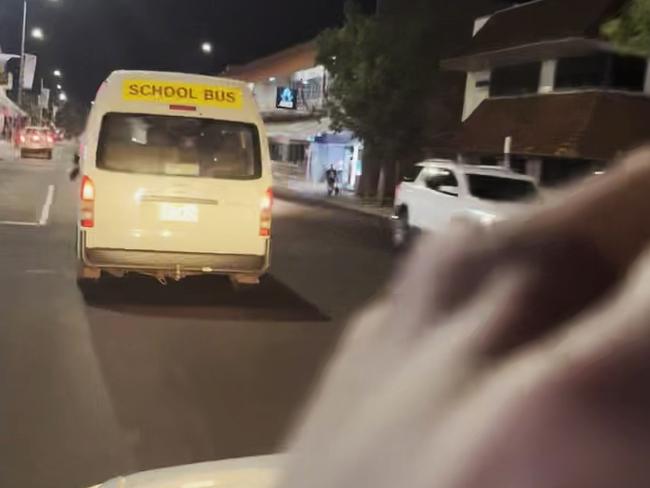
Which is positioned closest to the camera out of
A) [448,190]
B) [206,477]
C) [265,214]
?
[206,477]

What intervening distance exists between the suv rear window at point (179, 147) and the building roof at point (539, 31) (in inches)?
666

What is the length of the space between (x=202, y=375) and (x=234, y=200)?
3039mm

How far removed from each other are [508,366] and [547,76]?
28.7 metres

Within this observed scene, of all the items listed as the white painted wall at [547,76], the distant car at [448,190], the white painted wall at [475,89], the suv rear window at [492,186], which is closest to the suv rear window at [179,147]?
the distant car at [448,190]

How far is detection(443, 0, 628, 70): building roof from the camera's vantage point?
82.7 feet

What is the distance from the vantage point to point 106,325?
8570 millimetres

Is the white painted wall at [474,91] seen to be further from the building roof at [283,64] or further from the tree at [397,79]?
the building roof at [283,64]

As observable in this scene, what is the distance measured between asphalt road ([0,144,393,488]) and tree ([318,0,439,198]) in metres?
19.6

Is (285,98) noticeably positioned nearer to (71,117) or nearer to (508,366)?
(508,366)

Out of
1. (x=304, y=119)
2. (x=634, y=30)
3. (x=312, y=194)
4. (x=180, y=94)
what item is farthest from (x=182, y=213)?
(x=304, y=119)

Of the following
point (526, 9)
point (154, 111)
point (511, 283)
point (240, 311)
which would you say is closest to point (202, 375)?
point (240, 311)

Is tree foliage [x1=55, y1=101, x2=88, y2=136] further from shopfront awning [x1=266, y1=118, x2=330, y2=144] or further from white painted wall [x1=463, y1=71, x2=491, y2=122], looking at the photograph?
white painted wall [x1=463, y1=71, x2=491, y2=122]

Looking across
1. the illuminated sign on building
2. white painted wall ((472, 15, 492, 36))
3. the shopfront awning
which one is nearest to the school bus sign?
white painted wall ((472, 15, 492, 36))

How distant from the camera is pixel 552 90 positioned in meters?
28.0
